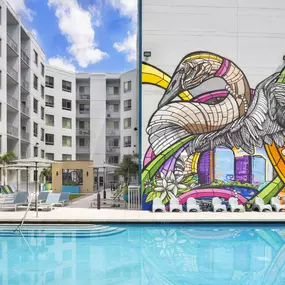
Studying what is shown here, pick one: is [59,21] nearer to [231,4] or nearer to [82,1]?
[82,1]

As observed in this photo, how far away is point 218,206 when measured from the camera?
13844 mm

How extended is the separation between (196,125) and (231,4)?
6.49m

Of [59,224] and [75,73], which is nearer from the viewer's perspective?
[59,224]

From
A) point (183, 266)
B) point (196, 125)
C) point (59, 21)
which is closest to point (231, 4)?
point (196, 125)

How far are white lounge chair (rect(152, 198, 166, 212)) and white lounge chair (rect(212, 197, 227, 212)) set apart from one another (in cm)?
246

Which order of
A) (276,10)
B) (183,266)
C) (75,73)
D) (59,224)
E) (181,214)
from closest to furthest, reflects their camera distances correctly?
(183,266), (59,224), (181,214), (276,10), (75,73)

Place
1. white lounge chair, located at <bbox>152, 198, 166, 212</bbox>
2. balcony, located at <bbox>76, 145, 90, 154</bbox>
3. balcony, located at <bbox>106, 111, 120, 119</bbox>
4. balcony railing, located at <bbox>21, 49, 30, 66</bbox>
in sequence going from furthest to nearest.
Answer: balcony, located at <bbox>106, 111, 120, 119</bbox> → balcony, located at <bbox>76, 145, 90, 154</bbox> → balcony railing, located at <bbox>21, 49, 30, 66</bbox> → white lounge chair, located at <bbox>152, 198, 166, 212</bbox>

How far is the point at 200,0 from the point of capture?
14.6m

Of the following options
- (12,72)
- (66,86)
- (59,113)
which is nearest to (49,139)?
(59,113)

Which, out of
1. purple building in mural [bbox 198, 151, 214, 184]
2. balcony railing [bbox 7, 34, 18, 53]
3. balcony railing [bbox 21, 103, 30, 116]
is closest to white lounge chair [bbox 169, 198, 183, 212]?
purple building in mural [bbox 198, 151, 214, 184]

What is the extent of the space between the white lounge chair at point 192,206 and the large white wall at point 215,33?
3.40 metres

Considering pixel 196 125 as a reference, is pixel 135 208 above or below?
below

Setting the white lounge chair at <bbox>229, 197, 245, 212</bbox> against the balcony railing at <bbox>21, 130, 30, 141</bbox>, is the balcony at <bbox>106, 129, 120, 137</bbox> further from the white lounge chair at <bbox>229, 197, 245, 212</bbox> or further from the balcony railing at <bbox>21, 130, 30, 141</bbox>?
the white lounge chair at <bbox>229, 197, 245, 212</bbox>

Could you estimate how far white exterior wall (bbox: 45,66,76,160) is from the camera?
3866 cm
